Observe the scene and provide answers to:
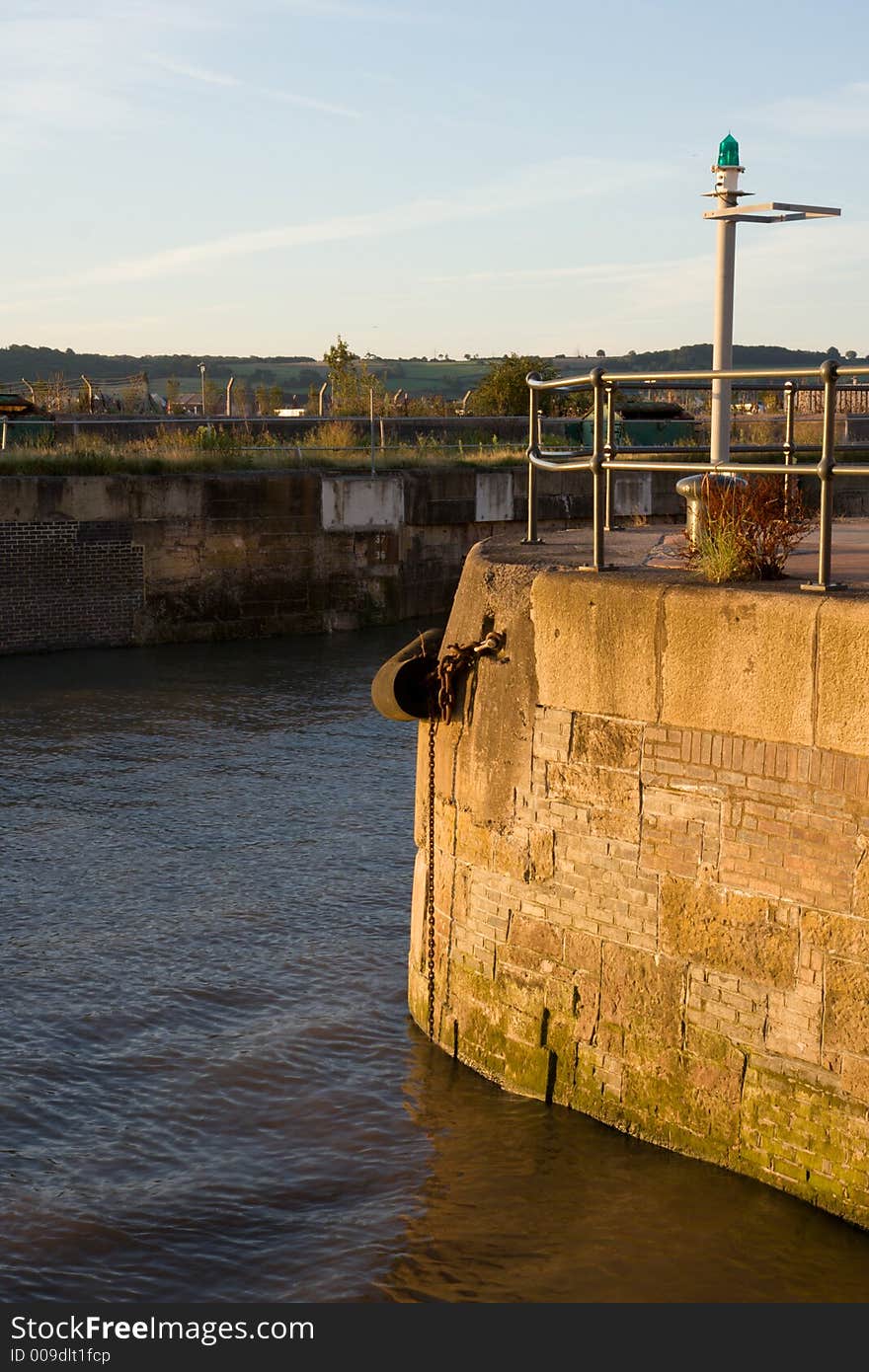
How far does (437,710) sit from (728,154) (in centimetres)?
318

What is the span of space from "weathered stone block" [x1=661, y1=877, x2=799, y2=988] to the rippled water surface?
3.09 feet

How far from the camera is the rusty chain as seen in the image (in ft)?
24.7

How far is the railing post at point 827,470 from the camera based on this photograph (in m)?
6.07

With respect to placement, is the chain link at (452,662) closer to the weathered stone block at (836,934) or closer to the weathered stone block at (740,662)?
the weathered stone block at (740,662)

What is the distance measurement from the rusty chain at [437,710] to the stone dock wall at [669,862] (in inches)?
2.9

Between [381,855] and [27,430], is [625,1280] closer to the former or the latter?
[381,855]

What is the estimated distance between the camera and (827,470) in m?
6.07

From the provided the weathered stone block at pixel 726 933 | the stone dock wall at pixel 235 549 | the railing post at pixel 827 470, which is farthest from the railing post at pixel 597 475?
the stone dock wall at pixel 235 549

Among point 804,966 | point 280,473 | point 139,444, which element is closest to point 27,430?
point 139,444

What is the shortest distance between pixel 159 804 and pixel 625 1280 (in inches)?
315

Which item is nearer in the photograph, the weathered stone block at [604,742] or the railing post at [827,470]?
the railing post at [827,470]

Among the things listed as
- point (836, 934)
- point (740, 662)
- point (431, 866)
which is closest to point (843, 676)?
point (740, 662)

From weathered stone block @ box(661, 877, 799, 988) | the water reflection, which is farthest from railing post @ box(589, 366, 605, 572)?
the water reflection

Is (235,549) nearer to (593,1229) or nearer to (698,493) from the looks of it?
(698,493)
